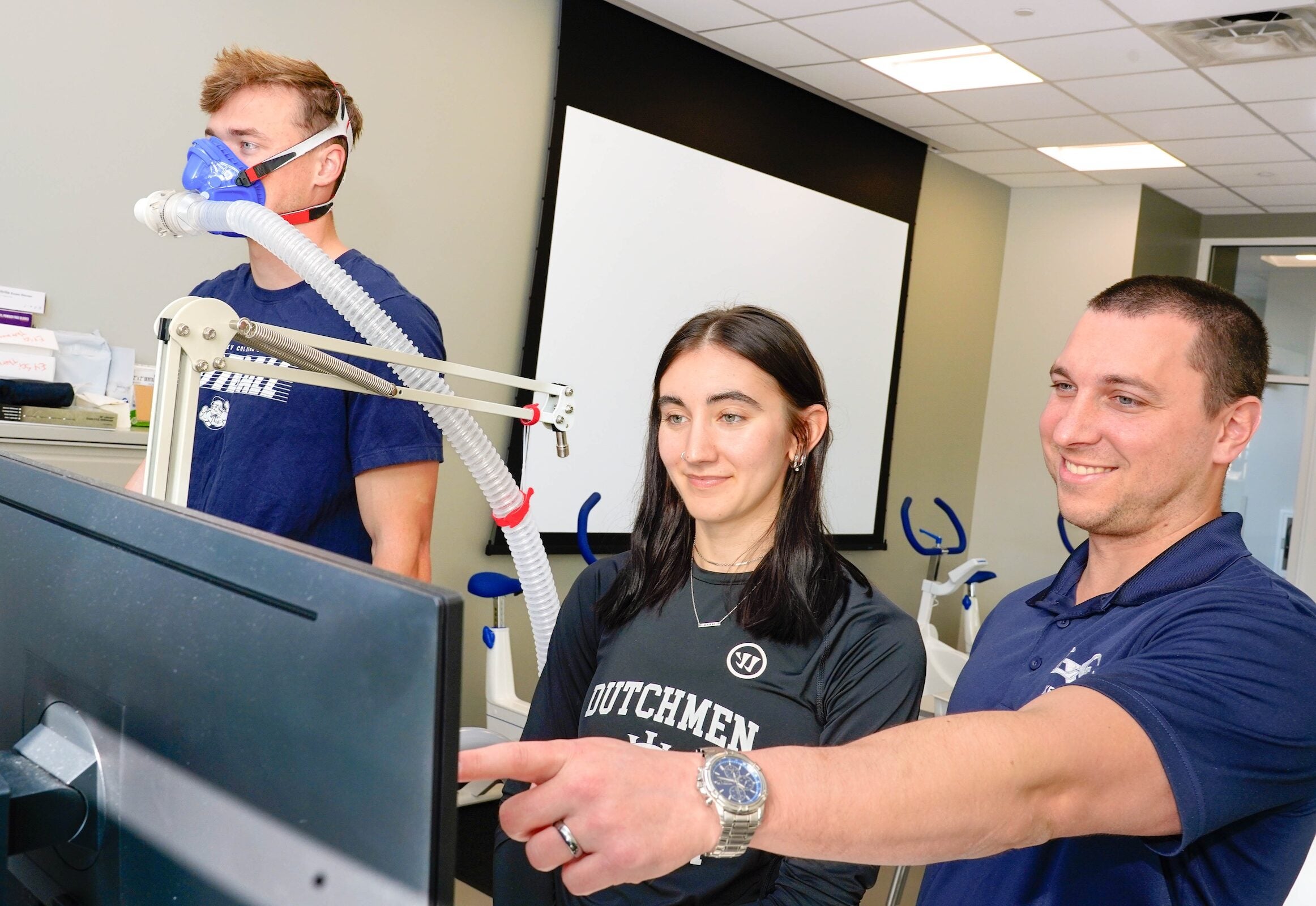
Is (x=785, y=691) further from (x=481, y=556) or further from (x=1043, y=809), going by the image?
(x=481, y=556)

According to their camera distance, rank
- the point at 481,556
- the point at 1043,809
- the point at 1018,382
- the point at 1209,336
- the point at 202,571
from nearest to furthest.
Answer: the point at 202,571 < the point at 1043,809 < the point at 1209,336 < the point at 481,556 < the point at 1018,382

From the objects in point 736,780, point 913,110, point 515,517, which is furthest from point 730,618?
point 913,110

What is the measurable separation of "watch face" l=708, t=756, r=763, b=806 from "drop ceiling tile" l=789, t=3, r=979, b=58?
3.76 m

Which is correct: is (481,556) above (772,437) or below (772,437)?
below

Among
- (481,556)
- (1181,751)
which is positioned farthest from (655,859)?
(481,556)

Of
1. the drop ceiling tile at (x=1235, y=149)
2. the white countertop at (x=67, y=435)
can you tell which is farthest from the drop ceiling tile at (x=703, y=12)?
the white countertop at (x=67, y=435)

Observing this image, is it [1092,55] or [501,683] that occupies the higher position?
[1092,55]

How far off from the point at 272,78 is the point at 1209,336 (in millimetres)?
1323

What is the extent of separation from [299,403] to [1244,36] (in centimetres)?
A: 378

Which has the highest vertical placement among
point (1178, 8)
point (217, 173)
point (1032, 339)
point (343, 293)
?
point (1178, 8)

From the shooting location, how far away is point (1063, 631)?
122 cm

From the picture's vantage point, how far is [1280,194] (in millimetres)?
6141

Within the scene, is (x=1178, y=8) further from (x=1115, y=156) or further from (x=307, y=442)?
(x=307, y=442)

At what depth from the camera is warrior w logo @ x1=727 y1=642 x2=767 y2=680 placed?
1.37m
